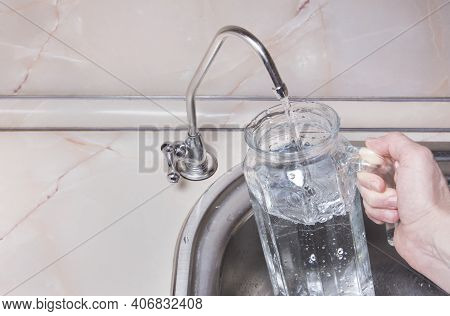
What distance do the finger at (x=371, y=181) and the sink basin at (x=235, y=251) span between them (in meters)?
0.11

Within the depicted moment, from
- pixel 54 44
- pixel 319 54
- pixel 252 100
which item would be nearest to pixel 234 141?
pixel 252 100

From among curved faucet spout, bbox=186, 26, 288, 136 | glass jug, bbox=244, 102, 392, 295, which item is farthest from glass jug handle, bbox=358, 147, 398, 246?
curved faucet spout, bbox=186, 26, 288, 136

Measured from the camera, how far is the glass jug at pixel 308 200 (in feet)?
2.19

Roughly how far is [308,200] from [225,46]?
27 centimetres

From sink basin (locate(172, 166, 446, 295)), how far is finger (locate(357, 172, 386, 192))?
11 centimetres

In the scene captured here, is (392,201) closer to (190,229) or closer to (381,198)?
(381,198)

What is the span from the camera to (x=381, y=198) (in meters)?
0.69

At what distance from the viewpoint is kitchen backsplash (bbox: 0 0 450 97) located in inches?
31.6

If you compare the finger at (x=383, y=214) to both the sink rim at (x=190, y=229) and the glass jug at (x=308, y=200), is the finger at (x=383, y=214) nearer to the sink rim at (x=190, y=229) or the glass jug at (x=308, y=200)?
the glass jug at (x=308, y=200)

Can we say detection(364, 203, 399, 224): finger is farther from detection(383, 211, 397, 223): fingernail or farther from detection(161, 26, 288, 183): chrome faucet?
detection(161, 26, 288, 183): chrome faucet

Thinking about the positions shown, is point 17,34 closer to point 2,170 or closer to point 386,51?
point 2,170

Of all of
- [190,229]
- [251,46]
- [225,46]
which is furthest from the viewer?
[225,46]

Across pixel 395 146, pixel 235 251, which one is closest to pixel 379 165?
pixel 395 146

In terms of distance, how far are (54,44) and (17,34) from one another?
0.05 metres
